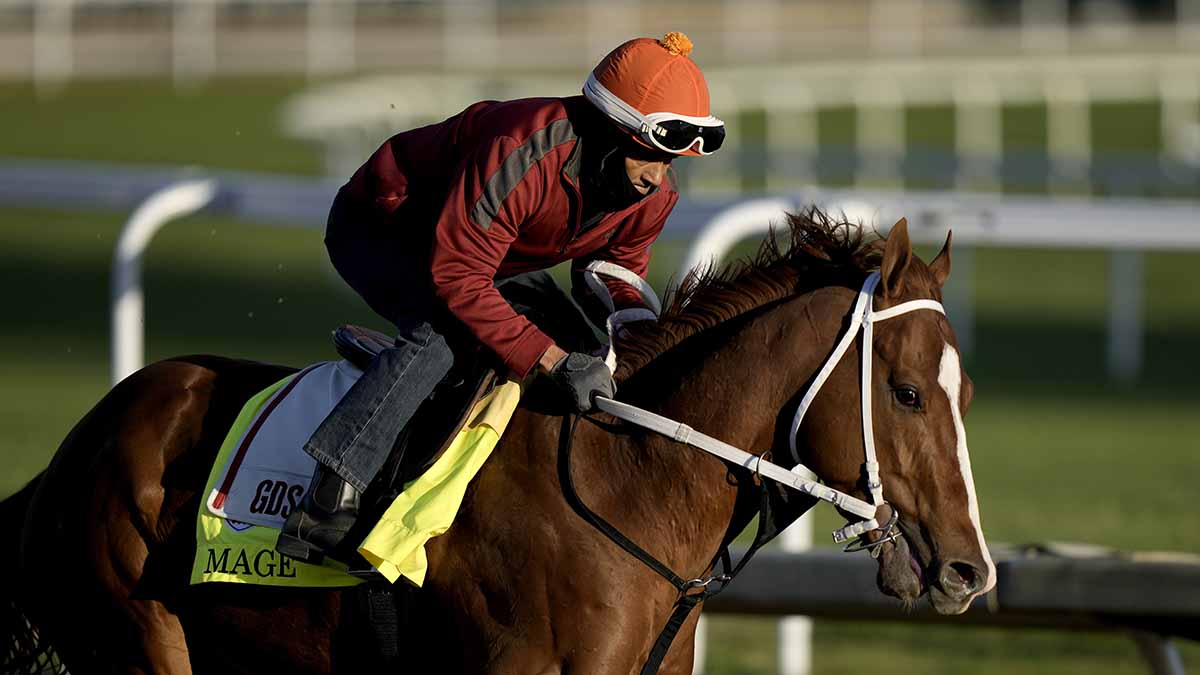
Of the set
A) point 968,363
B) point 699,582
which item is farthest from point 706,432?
point 968,363

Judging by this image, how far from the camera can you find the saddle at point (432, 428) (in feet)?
11.4

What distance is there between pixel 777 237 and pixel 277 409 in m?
1.18

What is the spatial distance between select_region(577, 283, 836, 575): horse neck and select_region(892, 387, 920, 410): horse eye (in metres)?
0.18

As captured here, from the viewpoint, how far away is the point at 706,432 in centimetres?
343

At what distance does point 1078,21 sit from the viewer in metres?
33.5

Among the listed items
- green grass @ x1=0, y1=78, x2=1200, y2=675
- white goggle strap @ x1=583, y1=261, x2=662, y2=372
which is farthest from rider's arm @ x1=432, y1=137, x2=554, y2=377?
green grass @ x1=0, y1=78, x2=1200, y2=675

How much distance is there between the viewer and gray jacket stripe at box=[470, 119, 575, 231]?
3.42 m

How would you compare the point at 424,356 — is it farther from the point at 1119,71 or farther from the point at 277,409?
the point at 1119,71

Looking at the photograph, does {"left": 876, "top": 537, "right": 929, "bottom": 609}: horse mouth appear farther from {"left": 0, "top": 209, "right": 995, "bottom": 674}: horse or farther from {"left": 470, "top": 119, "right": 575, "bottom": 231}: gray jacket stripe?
{"left": 470, "top": 119, "right": 575, "bottom": 231}: gray jacket stripe

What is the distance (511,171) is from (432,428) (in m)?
0.58

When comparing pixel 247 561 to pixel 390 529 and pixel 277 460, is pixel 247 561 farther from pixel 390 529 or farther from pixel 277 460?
pixel 390 529

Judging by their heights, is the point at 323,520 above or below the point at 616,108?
below

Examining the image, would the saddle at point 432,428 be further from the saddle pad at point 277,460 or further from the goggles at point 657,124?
the goggles at point 657,124

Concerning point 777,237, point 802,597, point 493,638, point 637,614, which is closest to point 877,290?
point 777,237
